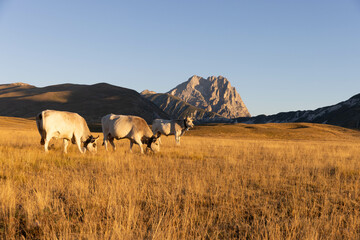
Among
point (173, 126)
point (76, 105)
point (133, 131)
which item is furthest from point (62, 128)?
point (76, 105)

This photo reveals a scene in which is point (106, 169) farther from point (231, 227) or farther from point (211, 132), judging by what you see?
point (211, 132)

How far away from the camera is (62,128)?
36.4 feet

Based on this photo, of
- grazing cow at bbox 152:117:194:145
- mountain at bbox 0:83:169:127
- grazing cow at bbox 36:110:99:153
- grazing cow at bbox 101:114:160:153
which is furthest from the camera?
mountain at bbox 0:83:169:127

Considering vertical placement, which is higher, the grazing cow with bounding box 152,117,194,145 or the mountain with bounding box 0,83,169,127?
the mountain with bounding box 0,83,169,127

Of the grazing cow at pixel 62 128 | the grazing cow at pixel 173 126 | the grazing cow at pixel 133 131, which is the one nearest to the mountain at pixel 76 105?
the grazing cow at pixel 173 126

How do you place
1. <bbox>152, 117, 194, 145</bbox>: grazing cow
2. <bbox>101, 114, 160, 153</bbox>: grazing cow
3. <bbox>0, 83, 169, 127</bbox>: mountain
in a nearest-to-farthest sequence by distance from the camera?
<bbox>101, 114, 160, 153</bbox>: grazing cow, <bbox>152, 117, 194, 145</bbox>: grazing cow, <bbox>0, 83, 169, 127</bbox>: mountain

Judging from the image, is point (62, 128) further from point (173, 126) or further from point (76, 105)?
point (76, 105)

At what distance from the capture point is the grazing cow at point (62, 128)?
10.7 metres

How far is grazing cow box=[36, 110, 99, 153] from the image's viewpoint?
10672mm

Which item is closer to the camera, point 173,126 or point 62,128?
point 62,128

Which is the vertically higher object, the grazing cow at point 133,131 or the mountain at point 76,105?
the mountain at point 76,105

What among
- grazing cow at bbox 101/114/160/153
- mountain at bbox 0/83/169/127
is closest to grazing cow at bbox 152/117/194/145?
grazing cow at bbox 101/114/160/153

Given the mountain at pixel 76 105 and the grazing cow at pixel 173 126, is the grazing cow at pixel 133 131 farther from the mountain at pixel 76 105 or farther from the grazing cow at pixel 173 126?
the mountain at pixel 76 105

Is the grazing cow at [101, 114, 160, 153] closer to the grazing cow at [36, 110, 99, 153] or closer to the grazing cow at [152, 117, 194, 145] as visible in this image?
the grazing cow at [36, 110, 99, 153]
